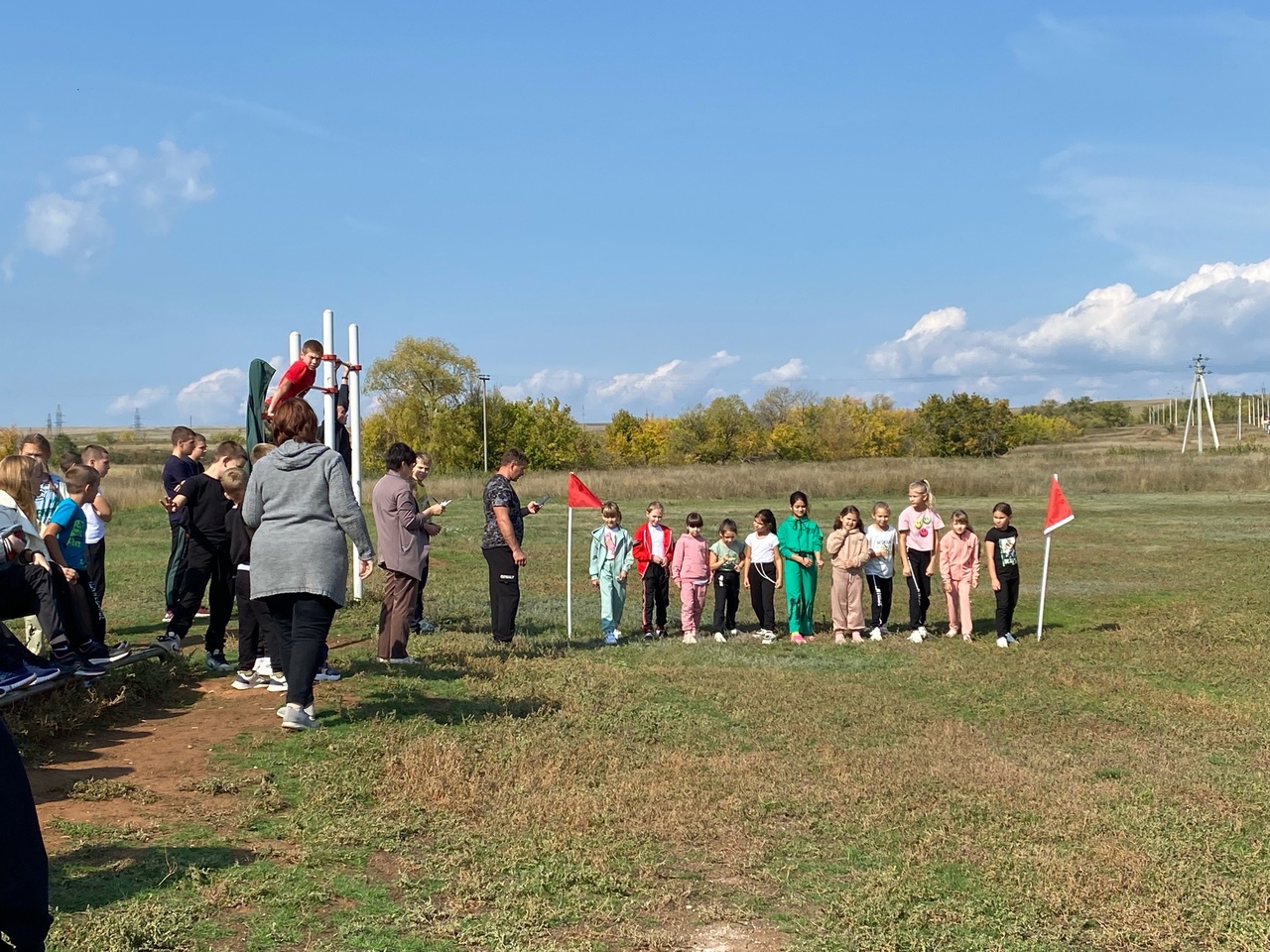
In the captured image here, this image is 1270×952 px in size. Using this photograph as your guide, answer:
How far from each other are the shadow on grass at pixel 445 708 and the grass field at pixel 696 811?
5 cm

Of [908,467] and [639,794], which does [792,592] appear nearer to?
[639,794]

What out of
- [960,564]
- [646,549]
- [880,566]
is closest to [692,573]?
[646,549]

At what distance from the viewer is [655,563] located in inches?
583

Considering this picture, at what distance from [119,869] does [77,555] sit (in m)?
5.06

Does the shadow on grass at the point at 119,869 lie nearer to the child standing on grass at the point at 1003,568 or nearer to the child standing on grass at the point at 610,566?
the child standing on grass at the point at 610,566

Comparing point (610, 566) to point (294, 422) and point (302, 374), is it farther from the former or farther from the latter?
point (294, 422)

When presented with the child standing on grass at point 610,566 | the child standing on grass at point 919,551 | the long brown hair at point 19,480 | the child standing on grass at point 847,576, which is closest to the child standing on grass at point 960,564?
the child standing on grass at point 919,551

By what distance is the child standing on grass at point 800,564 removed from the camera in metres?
14.7

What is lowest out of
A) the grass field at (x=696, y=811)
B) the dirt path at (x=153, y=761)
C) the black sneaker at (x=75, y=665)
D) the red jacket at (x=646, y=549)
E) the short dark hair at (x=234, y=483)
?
the grass field at (x=696, y=811)

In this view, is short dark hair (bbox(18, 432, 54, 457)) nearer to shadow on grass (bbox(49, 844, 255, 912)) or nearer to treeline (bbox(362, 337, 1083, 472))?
shadow on grass (bbox(49, 844, 255, 912))

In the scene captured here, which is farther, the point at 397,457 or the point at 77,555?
the point at 397,457

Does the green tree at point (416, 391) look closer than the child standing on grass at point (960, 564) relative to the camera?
No

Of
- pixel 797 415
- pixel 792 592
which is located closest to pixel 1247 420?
pixel 797 415

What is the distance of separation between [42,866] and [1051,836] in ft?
16.9
